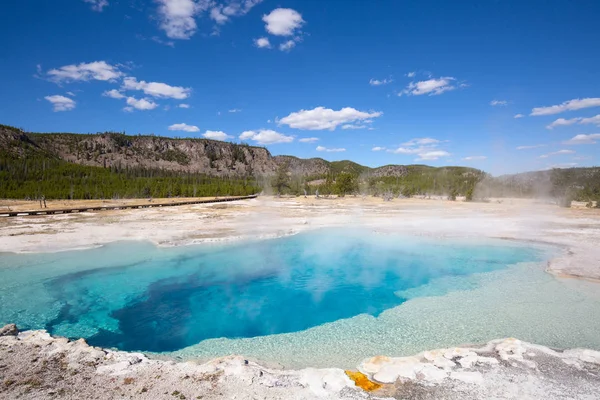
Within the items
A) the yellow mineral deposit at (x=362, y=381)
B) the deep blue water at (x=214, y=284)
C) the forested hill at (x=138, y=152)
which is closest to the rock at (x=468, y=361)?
the yellow mineral deposit at (x=362, y=381)

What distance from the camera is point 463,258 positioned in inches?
610

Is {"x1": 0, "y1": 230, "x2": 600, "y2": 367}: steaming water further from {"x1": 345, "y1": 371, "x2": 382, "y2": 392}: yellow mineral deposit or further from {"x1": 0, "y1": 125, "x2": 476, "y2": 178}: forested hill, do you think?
{"x1": 0, "y1": 125, "x2": 476, "y2": 178}: forested hill

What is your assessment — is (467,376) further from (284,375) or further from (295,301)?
(295,301)

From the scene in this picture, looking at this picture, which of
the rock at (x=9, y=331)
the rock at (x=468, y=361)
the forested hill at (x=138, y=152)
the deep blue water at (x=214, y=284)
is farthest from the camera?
the forested hill at (x=138, y=152)

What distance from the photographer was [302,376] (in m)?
5.50

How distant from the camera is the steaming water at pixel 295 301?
7.57 metres

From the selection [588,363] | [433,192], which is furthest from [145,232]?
[433,192]

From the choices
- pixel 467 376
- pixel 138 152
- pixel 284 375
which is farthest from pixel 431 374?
pixel 138 152

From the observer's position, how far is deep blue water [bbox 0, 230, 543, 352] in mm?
8586

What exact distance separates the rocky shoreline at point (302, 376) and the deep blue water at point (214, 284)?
180 cm

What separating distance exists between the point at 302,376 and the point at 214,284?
7.30 meters

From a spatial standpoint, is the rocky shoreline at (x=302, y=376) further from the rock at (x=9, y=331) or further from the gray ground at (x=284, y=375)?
the rock at (x=9, y=331)

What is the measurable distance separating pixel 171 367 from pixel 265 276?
737cm

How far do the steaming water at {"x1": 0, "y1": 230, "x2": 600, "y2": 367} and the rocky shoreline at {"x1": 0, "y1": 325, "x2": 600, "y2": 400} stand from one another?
1.04 meters
